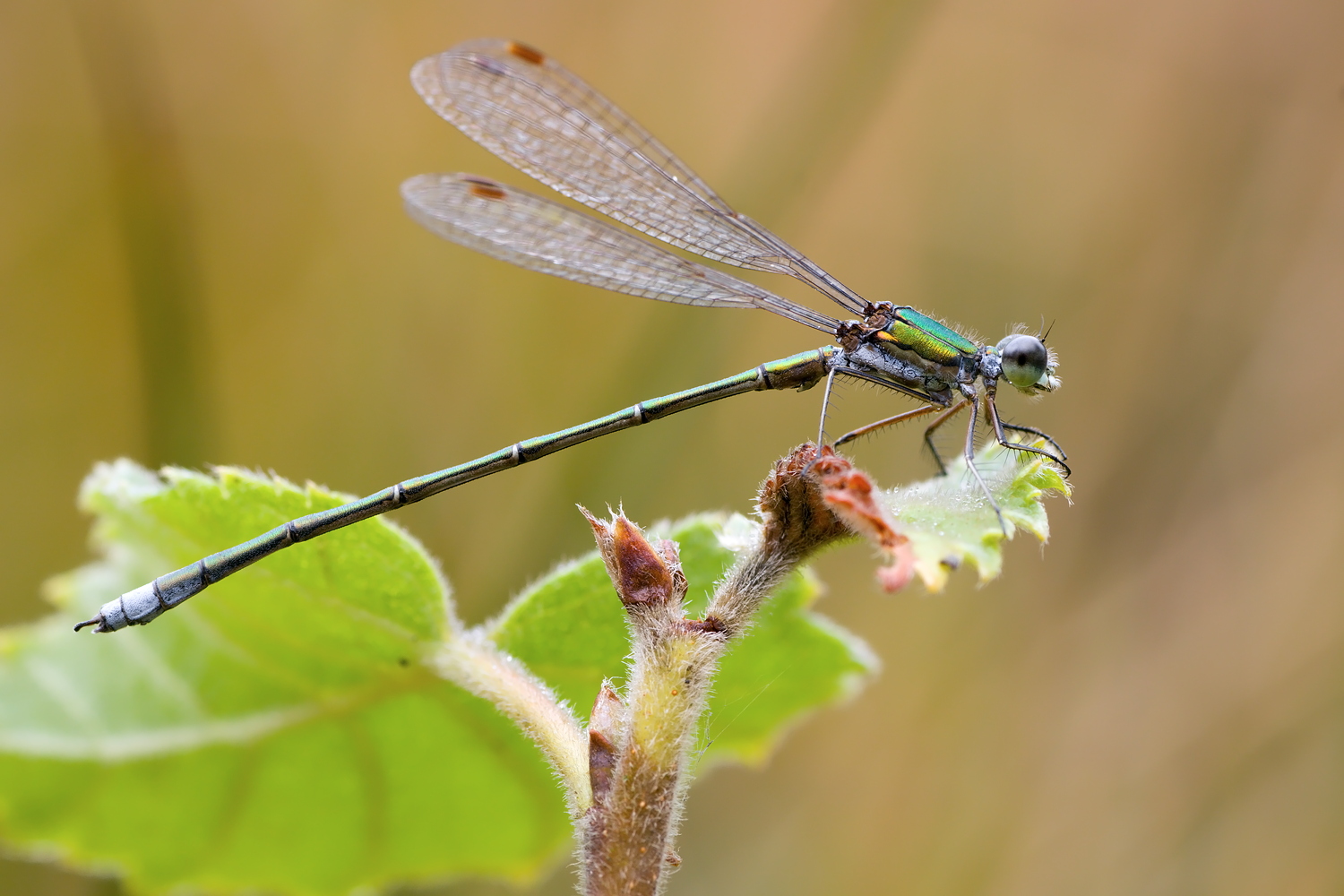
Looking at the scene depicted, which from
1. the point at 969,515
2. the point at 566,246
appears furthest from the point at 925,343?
the point at 969,515

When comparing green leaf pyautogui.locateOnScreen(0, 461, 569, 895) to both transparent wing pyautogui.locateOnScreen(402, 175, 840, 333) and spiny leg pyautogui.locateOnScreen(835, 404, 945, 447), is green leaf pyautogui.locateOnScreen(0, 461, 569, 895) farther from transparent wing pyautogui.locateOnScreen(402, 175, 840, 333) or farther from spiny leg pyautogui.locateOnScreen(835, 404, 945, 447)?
transparent wing pyautogui.locateOnScreen(402, 175, 840, 333)

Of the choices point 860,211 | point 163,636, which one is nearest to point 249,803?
point 163,636

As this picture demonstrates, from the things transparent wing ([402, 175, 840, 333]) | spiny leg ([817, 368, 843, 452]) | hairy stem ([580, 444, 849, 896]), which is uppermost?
transparent wing ([402, 175, 840, 333])

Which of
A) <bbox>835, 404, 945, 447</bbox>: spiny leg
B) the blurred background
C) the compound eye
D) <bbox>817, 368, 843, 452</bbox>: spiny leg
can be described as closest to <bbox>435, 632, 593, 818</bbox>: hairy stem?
<bbox>817, 368, 843, 452</bbox>: spiny leg

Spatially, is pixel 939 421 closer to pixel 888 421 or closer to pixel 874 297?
pixel 888 421

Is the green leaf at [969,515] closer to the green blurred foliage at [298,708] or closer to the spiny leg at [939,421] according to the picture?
the green blurred foliage at [298,708]

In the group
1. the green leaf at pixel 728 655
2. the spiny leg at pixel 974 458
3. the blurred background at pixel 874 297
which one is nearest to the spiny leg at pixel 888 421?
the spiny leg at pixel 974 458

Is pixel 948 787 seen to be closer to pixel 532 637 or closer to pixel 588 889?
pixel 532 637
